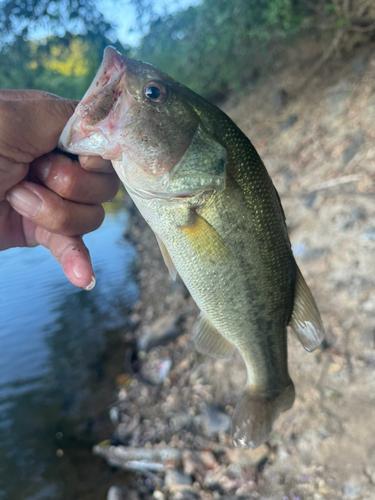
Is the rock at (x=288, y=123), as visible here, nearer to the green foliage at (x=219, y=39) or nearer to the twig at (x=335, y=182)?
the green foliage at (x=219, y=39)

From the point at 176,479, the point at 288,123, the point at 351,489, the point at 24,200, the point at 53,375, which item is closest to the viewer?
the point at 24,200

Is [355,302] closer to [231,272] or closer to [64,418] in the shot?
[231,272]

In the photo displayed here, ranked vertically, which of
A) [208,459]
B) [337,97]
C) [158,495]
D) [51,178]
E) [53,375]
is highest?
[337,97]

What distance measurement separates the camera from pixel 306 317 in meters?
1.56

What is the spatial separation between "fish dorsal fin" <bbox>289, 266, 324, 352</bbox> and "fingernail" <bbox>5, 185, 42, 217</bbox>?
1.26m

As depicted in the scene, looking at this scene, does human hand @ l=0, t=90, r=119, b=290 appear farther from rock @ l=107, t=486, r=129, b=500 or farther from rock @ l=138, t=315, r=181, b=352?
rock @ l=138, t=315, r=181, b=352

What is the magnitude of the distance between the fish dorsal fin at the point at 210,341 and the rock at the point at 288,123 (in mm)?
5866

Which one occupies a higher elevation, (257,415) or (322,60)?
(322,60)

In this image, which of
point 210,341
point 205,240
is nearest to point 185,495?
point 210,341

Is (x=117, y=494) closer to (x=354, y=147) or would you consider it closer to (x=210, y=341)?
(x=210, y=341)

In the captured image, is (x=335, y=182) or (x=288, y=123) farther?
(x=288, y=123)

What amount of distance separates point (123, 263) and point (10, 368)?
3439mm

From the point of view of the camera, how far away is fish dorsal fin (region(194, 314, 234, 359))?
1.71m

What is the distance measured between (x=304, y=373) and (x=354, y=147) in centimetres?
333
